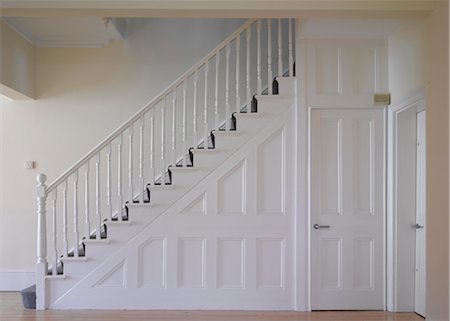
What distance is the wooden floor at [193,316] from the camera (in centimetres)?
423

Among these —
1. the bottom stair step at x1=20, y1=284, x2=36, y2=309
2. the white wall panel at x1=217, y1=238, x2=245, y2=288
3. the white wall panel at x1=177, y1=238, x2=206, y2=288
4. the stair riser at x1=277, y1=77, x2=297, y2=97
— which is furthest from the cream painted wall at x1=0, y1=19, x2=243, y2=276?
the white wall panel at x1=217, y1=238, x2=245, y2=288

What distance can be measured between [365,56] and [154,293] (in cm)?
338

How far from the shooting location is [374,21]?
4102mm

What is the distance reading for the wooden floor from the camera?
4234 millimetres

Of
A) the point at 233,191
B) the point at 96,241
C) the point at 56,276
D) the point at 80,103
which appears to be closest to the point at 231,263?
the point at 233,191

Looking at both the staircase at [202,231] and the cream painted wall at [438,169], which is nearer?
the cream painted wall at [438,169]

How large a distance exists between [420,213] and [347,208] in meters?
0.71

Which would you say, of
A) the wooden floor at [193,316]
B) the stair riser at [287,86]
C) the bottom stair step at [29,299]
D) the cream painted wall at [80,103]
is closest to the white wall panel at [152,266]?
the wooden floor at [193,316]

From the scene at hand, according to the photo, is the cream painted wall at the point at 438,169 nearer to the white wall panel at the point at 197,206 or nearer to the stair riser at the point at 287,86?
the stair riser at the point at 287,86

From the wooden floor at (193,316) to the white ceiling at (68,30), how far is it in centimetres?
316

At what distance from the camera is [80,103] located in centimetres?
557

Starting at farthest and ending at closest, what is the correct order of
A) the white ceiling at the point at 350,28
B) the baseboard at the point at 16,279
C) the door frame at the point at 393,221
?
the baseboard at the point at 16,279 → the door frame at the point at 393,221 → the white ceiling at the point at 350,28

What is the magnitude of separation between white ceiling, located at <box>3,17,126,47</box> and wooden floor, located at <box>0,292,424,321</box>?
3.16 metres

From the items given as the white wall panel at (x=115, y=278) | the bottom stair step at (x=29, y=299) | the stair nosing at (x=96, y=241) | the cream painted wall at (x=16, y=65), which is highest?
the cream painted wall at (x=16, y=65)
